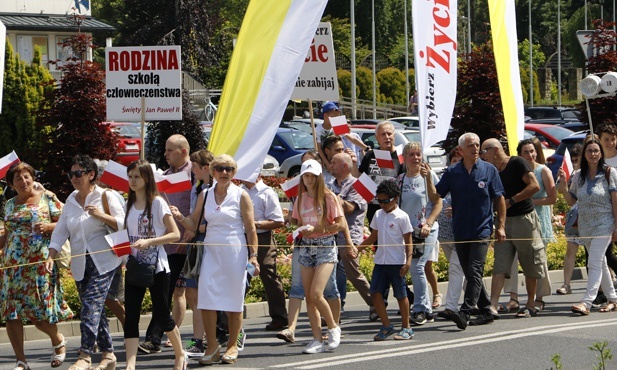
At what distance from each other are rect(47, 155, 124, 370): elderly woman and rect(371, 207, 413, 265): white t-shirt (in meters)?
2.71

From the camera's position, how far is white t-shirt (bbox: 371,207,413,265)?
1162 centimetres

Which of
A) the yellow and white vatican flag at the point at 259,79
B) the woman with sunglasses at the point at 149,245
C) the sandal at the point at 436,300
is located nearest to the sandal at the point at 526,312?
the sandal at the point at 436,300

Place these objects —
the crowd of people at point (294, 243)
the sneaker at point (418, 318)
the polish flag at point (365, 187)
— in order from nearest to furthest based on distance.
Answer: the crowd of people at point (294, 243) < the polish flag at point (365, 187) < the sneaker at point (418, 318)

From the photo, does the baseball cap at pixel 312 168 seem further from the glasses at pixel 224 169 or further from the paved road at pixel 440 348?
the paved road at pixel 440 348

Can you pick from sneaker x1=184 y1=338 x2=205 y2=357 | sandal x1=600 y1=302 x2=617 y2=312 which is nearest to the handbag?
sneaker x1=184 y1=338 x2=205 y2=357

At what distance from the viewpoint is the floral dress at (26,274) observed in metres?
10.3

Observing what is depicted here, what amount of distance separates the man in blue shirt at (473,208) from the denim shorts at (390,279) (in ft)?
2.70

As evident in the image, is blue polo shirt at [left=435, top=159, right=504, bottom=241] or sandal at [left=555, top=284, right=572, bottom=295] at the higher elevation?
blue polo shirt at [left=435, top=159, right=504, bottom=241]

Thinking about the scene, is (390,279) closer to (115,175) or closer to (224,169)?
(224,169)

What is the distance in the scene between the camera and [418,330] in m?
12.1

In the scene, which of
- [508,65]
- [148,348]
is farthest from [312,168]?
[508,65]

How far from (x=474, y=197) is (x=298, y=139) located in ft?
71.4

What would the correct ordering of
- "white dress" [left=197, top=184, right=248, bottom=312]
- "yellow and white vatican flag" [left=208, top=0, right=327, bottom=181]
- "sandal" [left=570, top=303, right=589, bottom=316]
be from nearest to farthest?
"white dress" [left=197, top=184, right=248, bottom=312] → "yellow and white vatican flag" [left=208, top=0, right=327, bottom=181] → "sandal" [left=570, top=303, right=589, bottom=316]

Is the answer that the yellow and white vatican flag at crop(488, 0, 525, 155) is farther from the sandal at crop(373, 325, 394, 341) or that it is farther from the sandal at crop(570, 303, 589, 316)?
the sandal at crop(373, 325, 394, 341)
